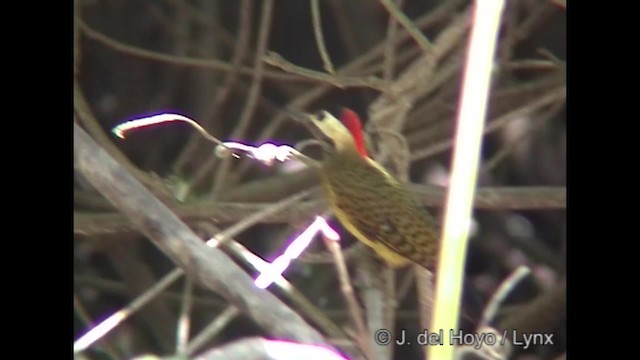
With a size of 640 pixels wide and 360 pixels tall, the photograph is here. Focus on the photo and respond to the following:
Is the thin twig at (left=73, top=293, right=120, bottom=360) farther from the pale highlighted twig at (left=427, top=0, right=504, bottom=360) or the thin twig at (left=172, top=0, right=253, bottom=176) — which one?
the pale highlighted twig at (left=427, top=0, right=504, bottom=360)

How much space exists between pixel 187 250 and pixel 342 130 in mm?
252

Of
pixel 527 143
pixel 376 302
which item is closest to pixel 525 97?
pixel 527 143

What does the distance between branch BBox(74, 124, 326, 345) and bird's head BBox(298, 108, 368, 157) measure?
210mm

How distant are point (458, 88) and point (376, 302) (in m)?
0.28

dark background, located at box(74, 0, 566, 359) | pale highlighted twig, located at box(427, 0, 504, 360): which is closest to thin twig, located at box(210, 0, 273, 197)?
dark background, located at box(74, 0, 566, 359)

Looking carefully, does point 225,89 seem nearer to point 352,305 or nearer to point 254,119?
point 254,119

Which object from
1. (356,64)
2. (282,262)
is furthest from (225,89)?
(282,262)

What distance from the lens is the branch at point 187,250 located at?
819mm

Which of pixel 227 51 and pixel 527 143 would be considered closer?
pixel 527 143

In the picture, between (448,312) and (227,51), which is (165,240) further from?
(227,51)

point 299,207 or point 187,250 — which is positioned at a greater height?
point 299,207

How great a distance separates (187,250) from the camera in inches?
34.7

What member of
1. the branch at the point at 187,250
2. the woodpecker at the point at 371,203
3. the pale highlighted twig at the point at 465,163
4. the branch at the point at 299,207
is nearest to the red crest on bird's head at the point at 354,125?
the woodpecker at the point at 371,203

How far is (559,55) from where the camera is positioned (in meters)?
1.19
